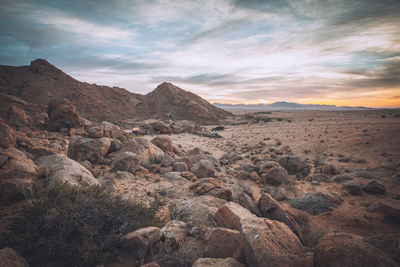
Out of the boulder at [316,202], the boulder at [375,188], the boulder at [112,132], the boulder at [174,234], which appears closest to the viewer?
the boulder at [174,234]

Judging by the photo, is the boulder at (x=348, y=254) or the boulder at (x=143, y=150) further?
the boulder at (x=143, y=150)

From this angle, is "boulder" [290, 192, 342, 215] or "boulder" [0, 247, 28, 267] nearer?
"boulder" [0, 247, 28, 267]

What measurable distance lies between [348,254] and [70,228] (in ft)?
12.9

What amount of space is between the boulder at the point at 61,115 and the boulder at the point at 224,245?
15.4 meters

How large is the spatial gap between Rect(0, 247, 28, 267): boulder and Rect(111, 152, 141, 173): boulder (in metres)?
4.82

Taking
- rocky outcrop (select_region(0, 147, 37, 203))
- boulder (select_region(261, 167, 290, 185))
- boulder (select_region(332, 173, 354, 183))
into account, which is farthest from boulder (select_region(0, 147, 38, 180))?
boulder (select_region(332, 173, 354, 183))

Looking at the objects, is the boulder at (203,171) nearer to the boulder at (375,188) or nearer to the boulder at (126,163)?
the boulder at (126,163)

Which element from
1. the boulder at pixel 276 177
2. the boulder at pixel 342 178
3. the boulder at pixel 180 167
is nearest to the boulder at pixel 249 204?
the boulder at pixel 276 177

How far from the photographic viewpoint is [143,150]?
333 inches

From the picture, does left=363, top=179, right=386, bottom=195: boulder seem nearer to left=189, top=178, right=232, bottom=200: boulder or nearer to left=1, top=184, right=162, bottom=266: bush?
left=189, top=178, right=232, bottom=200: boulder

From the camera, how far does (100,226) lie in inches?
106

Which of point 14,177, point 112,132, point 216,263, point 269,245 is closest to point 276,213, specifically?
point 269,245

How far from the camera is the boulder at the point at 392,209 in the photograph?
4582mm

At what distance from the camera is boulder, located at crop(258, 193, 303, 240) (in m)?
4.41
